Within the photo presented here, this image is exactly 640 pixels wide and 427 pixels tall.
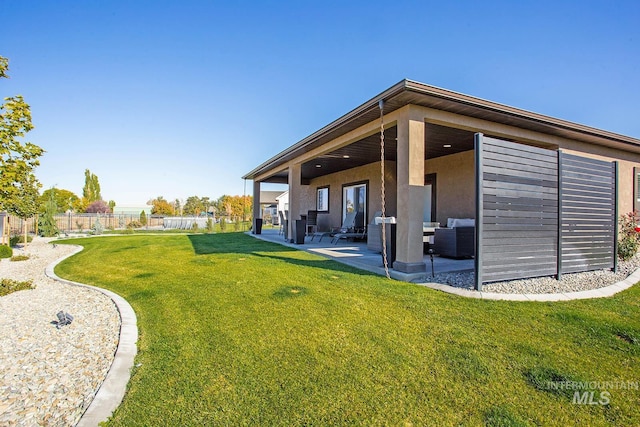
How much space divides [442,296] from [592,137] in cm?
645

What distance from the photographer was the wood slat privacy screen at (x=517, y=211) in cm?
437

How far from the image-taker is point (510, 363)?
241 cm

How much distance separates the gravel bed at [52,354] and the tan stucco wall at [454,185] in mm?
8741

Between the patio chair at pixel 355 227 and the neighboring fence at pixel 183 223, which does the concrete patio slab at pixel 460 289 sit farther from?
the neighboring fence at pixel 183 223

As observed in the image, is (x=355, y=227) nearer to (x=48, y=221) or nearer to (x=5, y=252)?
(x=5, y=252)

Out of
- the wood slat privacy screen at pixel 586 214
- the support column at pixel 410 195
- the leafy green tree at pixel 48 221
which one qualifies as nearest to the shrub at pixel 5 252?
the leafy green tree at pixel 48 221

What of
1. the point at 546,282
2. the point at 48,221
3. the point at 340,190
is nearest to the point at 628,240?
the point at 546,282

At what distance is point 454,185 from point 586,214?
4422mm

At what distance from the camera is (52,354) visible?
2.89 metres

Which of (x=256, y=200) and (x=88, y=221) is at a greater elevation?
(x=256, y=200)

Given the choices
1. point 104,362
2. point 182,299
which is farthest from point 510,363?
point 182,299

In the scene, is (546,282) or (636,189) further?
(636,189)

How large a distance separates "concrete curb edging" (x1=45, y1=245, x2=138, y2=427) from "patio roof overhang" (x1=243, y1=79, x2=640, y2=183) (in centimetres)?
459

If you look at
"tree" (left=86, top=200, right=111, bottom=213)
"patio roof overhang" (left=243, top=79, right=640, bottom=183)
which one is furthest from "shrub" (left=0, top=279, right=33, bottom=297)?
"tree" (left=86, top=200, right=111, bottom=213)
